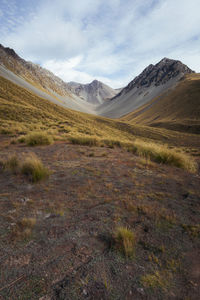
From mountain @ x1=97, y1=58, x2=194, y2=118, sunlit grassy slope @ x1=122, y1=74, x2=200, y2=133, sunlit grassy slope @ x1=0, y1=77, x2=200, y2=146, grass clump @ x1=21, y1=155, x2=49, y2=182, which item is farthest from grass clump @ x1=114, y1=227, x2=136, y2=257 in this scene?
mountain @ x1=97, y1=58, x2=194, y2=118

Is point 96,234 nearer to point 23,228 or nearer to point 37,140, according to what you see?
point 23,228

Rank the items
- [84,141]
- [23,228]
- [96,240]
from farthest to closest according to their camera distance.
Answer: [84,141], [23,228], [96,240]

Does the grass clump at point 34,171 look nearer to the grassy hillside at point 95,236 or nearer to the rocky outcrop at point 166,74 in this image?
the grassy hillside at point 95,236

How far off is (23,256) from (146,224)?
1.67 m

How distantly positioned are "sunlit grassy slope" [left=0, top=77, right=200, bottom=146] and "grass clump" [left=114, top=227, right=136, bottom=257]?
1015 centimetres

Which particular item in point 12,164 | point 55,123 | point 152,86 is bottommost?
point 55,123

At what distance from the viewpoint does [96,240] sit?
76.7 inches

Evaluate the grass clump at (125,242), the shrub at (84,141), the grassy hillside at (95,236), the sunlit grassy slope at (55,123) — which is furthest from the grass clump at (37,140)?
the grass clump at (125,242)

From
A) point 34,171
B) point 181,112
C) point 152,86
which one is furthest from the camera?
point 152,86

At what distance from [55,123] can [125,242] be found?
1905 cm

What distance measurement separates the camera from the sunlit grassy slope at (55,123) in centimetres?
1400

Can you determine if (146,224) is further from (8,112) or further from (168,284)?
(8,112)

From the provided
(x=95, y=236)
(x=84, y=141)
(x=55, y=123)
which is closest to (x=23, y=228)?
(x=95, y=236)

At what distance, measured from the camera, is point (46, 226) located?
2154 mm
